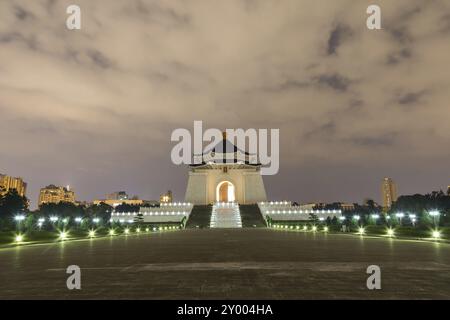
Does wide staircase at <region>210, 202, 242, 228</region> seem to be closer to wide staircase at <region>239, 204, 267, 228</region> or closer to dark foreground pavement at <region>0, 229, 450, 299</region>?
wide staircase at <region>239, 204, 267, 228</region>

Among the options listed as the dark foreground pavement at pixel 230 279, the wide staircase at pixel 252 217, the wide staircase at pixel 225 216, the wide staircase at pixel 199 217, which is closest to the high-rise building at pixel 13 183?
the wide staircase at pixel 199 217

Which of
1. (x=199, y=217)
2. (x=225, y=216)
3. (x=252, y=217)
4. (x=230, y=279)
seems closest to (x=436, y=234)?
(x=230, y=279)

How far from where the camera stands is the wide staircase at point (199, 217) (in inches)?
1929

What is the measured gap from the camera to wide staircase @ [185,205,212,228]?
49.0m

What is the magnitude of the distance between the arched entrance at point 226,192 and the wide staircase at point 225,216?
662 inches

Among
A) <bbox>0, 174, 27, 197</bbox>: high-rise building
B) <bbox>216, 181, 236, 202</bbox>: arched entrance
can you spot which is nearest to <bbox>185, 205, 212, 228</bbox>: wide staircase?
<bbox>216, 181, 236, 202</bbox>: arched entrance

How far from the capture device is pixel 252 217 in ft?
171

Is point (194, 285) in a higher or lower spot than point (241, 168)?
lower

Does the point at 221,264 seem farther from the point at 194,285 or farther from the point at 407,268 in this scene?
the point at 407,268

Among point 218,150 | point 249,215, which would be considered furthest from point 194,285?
point 218,150

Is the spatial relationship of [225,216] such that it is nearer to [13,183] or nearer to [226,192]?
[226,192]

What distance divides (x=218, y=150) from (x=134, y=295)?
245 feet
